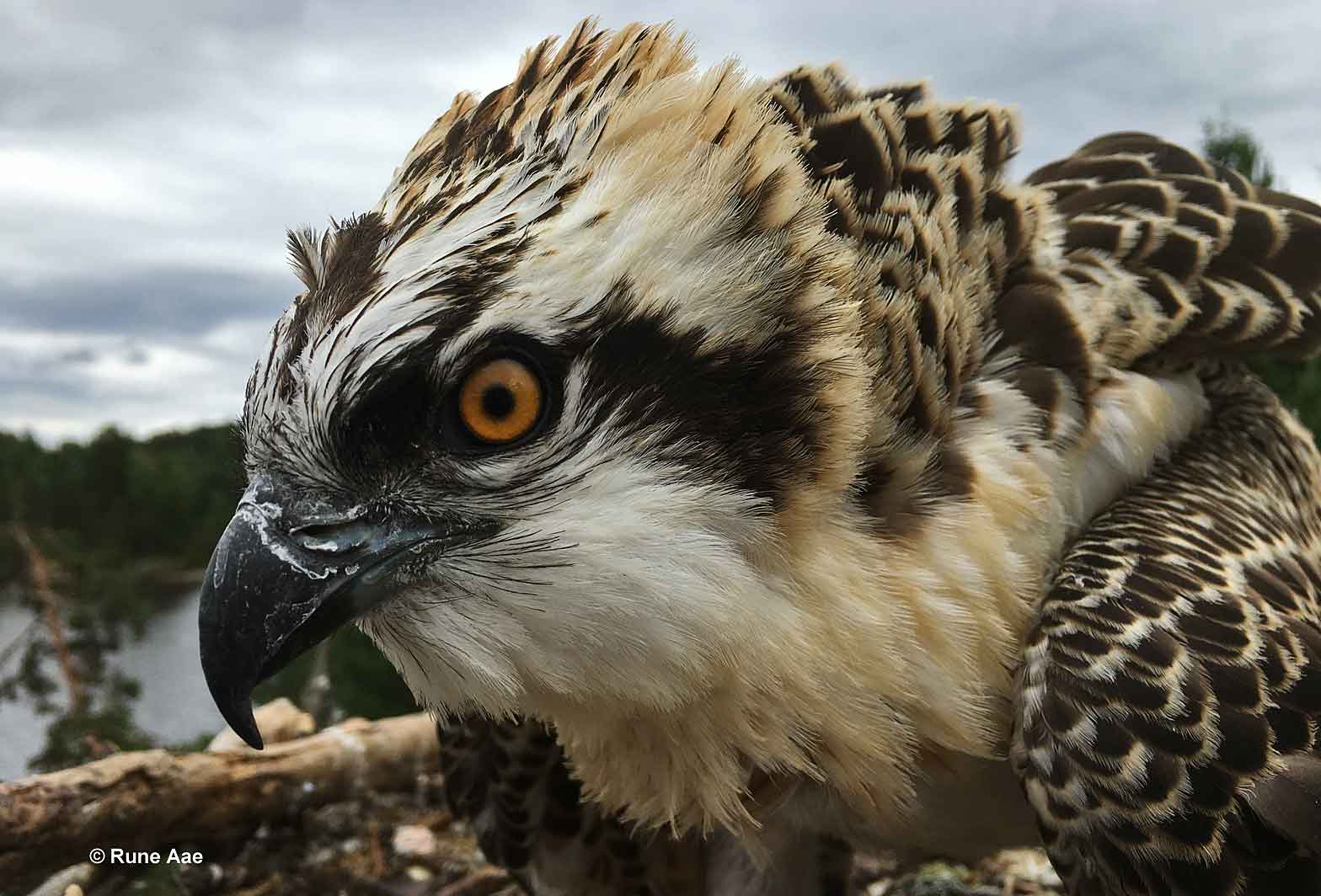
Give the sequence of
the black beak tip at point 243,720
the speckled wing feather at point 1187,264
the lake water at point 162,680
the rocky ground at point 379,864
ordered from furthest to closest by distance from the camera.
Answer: the lake water at point 162,680 → the rocky ground at point 379,864 → the speckled wing feather at point 1187,264 → the black beak tip at point 243,720

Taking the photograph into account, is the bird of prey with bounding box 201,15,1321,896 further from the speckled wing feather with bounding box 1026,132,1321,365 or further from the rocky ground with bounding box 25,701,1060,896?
the rocky ground with bounding box 25,701,1060,896

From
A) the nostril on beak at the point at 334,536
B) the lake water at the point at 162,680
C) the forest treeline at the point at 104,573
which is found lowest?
the lake water at the point at 162,680

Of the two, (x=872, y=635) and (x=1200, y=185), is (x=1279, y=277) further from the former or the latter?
(x=872, y=635)

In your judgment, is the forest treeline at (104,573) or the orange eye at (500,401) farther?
the forest treeline at (104,573)

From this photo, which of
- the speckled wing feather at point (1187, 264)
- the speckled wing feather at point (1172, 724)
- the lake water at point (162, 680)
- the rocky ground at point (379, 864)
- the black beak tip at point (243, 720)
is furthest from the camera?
the lake water at point (162, 680)

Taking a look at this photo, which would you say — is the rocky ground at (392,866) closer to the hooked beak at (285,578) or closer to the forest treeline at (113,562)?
the forest treeline at (113,562)

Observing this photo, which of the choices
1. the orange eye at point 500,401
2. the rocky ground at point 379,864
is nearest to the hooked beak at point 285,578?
the orange eye at point 500,401
